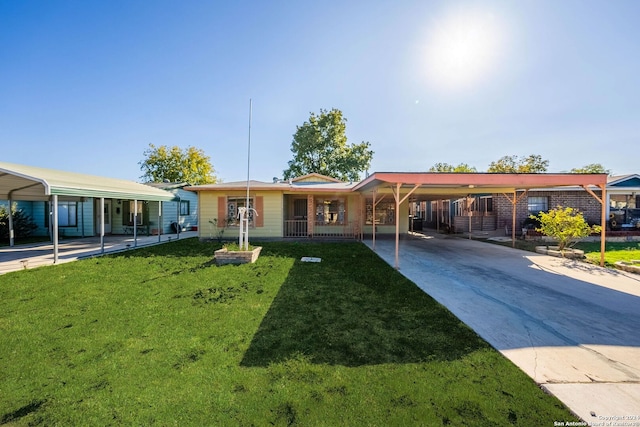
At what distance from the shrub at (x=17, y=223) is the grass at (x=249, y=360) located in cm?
1159

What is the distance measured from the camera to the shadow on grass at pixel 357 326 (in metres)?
2.97

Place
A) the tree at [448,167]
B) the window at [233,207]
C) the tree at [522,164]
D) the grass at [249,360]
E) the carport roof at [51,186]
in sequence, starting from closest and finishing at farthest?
the grass at [249,360] < the carport roof at [51,186] < the window at [233,207] < the tree at [522,164] < the tree at [448,167]

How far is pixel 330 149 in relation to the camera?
29.7 meters

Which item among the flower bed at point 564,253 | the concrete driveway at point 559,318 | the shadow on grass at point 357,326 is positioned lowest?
the shadow on grass at point 357,326

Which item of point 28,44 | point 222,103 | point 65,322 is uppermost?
point 28,44

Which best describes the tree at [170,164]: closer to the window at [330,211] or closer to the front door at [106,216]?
the front door at [106,216]

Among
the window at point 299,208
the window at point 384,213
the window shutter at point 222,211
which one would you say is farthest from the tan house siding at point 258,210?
the window at point 384,213

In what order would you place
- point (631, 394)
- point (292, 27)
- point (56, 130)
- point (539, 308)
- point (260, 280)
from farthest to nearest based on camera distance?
point (56, 130) < point (292, 27) < point (260, 280) < point (539, 308) < point (631, 394)

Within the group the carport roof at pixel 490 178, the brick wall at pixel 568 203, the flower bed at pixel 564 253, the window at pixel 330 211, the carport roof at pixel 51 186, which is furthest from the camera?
the brick wall at pixel 568 203

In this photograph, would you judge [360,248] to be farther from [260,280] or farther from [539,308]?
[539,308]

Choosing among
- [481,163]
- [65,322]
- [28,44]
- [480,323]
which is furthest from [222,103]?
[481,163]

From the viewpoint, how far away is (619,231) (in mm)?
13828

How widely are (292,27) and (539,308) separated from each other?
11.5 meters

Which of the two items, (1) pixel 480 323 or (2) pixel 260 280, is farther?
(2) pixel 260 280
